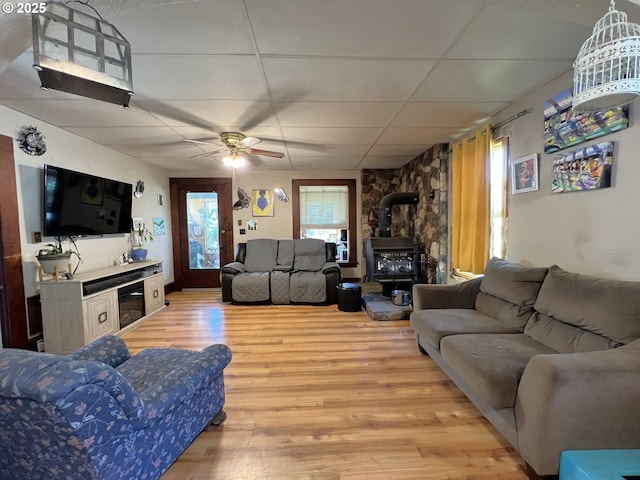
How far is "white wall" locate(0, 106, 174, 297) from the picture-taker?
8.78 ft

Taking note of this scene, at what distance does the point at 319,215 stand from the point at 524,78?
4006mm

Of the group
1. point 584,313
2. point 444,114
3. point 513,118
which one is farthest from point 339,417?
point 513,118

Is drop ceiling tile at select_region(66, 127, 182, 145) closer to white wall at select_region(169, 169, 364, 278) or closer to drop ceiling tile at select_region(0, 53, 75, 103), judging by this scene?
drop ceiling tile at select_region(0, 53, 75, 103)

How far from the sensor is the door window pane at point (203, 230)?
220 inches

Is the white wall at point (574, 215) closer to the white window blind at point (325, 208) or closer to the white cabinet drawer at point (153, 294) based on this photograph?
the white window blind at point (325, 208)

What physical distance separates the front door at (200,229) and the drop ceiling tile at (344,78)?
3.62 metres

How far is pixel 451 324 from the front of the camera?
221 cm

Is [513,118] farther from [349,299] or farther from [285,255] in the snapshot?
[285,255]

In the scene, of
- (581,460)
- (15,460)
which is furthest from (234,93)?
(581,460)

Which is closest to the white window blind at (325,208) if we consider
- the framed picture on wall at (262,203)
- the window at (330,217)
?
the window at (330,217)

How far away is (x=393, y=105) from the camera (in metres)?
2.54

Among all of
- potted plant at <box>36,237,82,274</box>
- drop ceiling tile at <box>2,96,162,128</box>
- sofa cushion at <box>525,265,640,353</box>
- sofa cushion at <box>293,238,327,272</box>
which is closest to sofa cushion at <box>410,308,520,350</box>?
sofa cushion at <box>525,265,640,353</box>

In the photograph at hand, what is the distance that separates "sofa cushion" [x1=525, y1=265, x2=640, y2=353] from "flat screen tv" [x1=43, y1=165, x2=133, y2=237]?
4435mm

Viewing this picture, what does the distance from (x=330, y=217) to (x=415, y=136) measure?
8.53 ft
